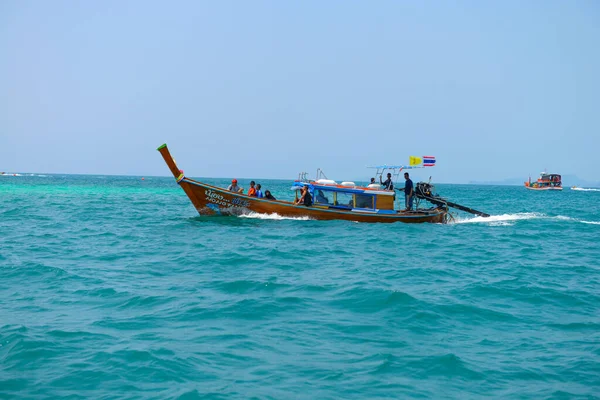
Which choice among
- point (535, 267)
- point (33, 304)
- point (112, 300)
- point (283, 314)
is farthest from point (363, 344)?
point (535, 267)

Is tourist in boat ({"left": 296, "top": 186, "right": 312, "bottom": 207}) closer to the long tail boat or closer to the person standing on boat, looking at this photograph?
the long tail boat

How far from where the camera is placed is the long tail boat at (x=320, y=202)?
24.4 metres

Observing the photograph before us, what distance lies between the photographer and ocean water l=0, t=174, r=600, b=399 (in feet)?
22.7

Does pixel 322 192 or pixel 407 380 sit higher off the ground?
pixel 322 192

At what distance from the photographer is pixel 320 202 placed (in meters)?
24.8

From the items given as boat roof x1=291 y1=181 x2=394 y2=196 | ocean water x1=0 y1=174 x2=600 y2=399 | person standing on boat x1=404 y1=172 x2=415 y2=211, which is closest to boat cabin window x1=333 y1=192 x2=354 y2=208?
boat roof x1=291 y1=181 x2=394 y2=196

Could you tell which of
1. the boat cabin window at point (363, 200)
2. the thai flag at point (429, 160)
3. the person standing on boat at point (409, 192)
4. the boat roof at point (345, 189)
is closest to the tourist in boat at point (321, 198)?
the boat roof at point (345, 189)

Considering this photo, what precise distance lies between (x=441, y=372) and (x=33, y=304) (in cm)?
775

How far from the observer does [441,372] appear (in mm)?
7355

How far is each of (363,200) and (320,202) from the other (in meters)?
2.02

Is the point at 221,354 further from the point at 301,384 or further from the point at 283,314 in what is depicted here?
the point at 283,314

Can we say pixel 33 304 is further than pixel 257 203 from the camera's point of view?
No

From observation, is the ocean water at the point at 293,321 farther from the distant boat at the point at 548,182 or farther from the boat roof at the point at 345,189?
the distant boat at the point at 548,182

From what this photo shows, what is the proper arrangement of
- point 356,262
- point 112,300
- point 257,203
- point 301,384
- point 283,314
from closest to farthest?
1. point 301,384
2. point 283,314
3. point 112,300
4. point 356,262
5. point 257,203
